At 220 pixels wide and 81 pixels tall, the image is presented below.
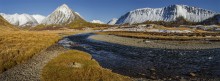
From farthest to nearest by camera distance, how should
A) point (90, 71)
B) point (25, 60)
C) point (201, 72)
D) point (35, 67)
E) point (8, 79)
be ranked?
point (25, 60) < point (201, 72) < point (35, 67) < point (90, 71) < point (8, 79)

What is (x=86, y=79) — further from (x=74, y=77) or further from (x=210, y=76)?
(x=210, y=76)

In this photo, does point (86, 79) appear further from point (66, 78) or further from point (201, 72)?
point (201, 72)

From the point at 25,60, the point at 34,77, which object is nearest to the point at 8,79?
the point at 34,77

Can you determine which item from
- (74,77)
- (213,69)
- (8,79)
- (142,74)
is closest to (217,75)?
(213,69)

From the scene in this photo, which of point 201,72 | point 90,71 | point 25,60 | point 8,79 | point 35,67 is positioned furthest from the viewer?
point 25,60

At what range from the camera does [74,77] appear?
30.7m

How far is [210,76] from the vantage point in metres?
35.3

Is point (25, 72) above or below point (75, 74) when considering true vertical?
above

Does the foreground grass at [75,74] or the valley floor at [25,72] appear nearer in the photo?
A: the valley floor at [25,72]

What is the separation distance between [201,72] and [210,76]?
2680 millimetres

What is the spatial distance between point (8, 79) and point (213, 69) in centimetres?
2941

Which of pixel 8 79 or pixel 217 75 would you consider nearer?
pixel 8 79

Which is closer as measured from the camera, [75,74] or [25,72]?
[75,74]

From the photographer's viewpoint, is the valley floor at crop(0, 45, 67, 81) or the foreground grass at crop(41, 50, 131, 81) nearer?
the valley floor at crop(0, 45, 67, 81)
